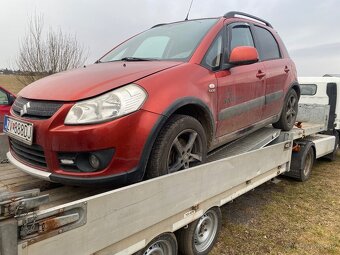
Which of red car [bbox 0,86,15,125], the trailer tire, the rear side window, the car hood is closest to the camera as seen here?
the car hood

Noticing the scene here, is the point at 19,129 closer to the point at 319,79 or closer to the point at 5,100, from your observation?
the point at 5,100

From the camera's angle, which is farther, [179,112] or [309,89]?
[309,89]

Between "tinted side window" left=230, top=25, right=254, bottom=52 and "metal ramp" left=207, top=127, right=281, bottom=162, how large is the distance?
4.02ft

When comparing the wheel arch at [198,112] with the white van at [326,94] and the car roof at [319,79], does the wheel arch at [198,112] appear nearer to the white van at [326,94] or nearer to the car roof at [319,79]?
the white van at [326,94]

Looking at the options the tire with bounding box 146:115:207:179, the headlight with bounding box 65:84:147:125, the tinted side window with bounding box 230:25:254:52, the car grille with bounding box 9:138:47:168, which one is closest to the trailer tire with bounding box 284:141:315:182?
the tinted side window with bounding box 230:25:254:52

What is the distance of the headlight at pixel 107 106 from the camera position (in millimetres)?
2295

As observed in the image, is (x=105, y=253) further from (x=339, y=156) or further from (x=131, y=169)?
(x=339, y=156)

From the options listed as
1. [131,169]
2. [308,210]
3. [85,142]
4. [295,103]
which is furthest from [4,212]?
[295,103]

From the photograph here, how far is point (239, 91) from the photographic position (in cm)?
363

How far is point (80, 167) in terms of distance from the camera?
2.35 meters

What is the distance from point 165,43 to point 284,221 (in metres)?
2.76

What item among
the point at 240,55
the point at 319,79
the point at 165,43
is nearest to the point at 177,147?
the point at 240,55

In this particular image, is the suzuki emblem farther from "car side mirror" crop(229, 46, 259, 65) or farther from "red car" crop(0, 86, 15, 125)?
"red car" crop(0, 86, 15, 125)

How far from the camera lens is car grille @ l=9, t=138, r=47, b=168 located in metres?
2.42
